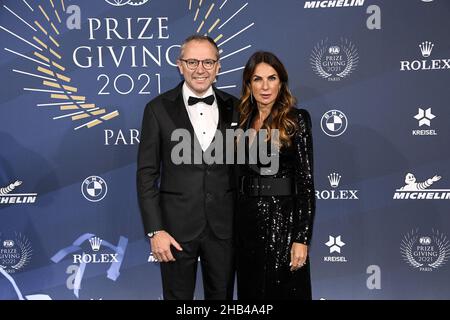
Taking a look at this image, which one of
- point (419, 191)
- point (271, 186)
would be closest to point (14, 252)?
point (271, 186)

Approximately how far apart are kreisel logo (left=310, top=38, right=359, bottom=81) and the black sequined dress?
116cm

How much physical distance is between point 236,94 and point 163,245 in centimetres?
138

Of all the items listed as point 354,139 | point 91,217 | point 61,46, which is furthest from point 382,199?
point 61,46

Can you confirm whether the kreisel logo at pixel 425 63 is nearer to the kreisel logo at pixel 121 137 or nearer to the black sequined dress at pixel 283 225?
the black sequined dress at pixel 283 225

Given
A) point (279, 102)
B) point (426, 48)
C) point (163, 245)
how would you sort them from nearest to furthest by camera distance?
point (279, 102), point (163, 245), point (426, 48)

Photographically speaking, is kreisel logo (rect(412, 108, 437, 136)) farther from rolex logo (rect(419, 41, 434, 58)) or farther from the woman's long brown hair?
the woman's long brown hair

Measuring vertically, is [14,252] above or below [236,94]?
below

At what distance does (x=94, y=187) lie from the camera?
3.71 meters

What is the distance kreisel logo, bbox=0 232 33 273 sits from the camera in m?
3.76

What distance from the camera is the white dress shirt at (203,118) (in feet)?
9.07

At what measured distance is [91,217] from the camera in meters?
3.73

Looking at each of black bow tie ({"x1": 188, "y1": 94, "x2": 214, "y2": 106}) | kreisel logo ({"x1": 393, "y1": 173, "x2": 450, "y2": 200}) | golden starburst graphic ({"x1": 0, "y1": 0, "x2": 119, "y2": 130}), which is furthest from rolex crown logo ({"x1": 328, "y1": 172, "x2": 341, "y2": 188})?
golden starburst graphic ({"x1": 0, "y1": 0, "x2": 119, "y2": 130})

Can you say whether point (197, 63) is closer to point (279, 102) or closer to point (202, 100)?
point (202, 100)

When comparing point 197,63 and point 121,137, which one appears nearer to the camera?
point 197,63
